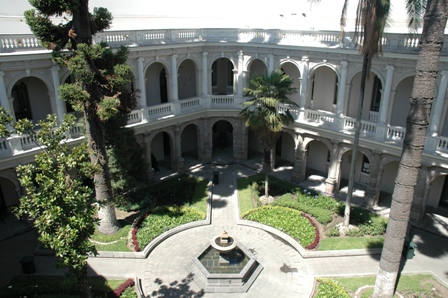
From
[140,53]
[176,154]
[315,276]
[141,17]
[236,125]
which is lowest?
[315,276]

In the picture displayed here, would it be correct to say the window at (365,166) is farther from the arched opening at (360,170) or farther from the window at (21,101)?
the window at (21,101)

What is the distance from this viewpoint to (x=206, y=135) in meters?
28.7

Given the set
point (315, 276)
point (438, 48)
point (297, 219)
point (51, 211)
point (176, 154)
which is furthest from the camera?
point (176, 154)

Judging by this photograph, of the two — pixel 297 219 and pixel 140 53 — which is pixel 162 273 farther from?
pixel 140 53

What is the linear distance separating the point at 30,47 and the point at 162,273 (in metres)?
13.4

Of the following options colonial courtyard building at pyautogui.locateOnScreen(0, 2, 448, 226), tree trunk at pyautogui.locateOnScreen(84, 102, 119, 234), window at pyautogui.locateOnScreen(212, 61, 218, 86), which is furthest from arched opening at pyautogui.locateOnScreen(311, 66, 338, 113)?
tree trunk at pyautogui.locateOnScreen(84, 102, 119, 234)

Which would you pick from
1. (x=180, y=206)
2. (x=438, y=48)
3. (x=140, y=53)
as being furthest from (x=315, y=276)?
(x=140, y=53)

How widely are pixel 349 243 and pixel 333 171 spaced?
20.5 ft

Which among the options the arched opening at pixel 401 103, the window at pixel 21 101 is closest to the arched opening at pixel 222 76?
the arched opening at pixel 401 103

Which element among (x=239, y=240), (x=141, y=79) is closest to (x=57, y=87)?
(x=141, y=79)

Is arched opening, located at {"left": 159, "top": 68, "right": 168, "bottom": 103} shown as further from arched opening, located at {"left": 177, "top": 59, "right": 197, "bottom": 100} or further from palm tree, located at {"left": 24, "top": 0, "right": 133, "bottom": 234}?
palm tree, located at {"left": 24, "top": 0, "right": 133, "bottom": 234}

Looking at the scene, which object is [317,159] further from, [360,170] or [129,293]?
[129,293]

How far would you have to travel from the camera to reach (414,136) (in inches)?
531

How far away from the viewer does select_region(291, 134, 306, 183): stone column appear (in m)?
25.5
